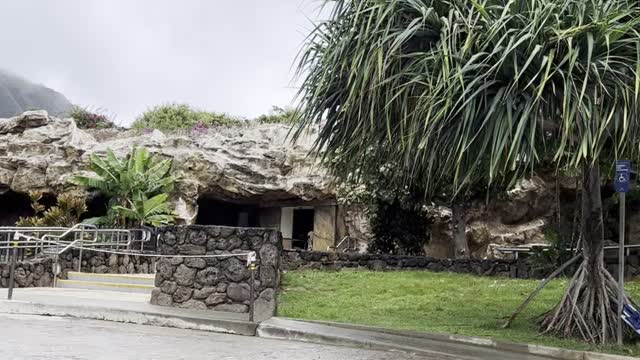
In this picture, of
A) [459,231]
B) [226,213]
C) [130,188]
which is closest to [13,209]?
[226,213]

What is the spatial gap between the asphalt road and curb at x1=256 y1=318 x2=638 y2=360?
28 centimetres

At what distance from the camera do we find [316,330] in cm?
978

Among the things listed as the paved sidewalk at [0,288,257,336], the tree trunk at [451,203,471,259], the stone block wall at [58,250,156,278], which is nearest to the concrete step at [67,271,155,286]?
the stone block wall at [58,250,156,278]

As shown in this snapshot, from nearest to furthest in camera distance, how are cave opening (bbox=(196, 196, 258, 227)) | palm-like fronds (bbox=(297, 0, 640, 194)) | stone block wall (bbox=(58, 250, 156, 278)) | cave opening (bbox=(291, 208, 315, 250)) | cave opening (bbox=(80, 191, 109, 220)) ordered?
palm-like fronds (bbox=(297, 0, 640, 194)) < stone block wall (bbox=(58, 250, 156, 278)) < cave opening (bbox=(80, 191, 109, 220)) < cave opening (bbox=(291, 208, 315, 250)) < cave opening (bbox=(196, 196, 258, 227))

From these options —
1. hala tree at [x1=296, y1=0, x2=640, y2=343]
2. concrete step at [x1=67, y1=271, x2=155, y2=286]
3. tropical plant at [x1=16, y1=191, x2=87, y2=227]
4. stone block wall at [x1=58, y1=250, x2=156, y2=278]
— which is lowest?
concrete step at [x1=67, y1=271, x2=155, y2=286]

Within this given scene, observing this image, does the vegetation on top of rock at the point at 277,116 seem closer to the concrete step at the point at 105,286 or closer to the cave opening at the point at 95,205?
the cave opening at the point at 95,205

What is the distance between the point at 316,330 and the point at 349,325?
27.4 inches

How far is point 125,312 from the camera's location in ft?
36.8

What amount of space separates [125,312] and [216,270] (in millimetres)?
1705

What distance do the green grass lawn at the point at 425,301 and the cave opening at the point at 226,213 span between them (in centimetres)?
1224

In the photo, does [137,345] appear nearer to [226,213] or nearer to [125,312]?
[125,312]

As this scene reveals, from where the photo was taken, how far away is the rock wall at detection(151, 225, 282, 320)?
1131 cm

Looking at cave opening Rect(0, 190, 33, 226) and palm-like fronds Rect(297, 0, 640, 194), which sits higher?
palm-like fronds Rect(297, 0, 640, 194)

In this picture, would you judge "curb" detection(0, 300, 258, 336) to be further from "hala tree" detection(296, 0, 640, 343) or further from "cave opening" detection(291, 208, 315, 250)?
"cave opening" detection(291, 208, 315, 250)
